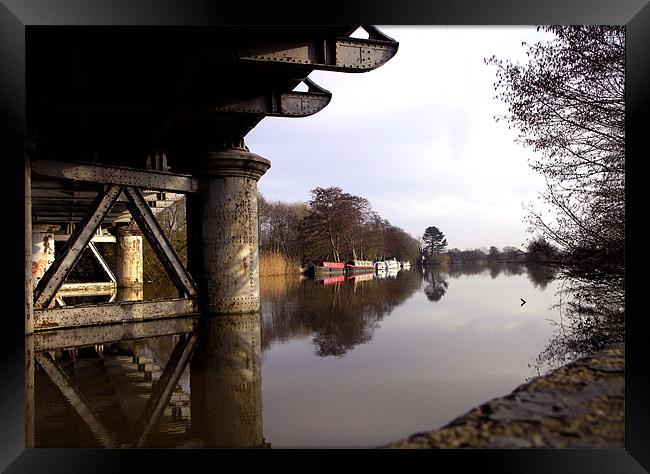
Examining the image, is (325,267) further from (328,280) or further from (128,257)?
(128,257)

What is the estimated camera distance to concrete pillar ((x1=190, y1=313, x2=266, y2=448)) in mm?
2861

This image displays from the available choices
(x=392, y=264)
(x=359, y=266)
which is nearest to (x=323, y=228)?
(x=359, y=266)

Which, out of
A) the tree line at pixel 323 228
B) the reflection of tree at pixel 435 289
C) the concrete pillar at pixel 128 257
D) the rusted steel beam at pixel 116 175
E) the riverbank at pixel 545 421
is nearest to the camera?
the riverbank at pixel 545 421

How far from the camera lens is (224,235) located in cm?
796

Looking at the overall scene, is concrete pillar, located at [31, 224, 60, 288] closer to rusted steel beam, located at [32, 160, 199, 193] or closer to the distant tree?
rusted steel beam, located at [32, 160, 199, 193]

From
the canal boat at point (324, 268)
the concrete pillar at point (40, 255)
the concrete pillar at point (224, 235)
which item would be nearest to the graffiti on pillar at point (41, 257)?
the concrete pillar at point (40, 255)

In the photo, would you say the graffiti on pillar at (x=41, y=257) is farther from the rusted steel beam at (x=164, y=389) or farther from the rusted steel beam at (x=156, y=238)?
the rusted steel beam at (x=164, y=389)

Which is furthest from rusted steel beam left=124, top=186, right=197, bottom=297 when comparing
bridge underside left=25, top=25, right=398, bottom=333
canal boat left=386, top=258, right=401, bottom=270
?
canal boat left=386, top=258, right=401, bottom=270

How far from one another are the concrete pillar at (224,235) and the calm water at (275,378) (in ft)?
1.37

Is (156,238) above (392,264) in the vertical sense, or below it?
above

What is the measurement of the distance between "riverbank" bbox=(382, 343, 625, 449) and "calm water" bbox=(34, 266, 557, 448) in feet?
1.61

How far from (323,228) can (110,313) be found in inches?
941

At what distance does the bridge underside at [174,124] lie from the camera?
5.68 m
